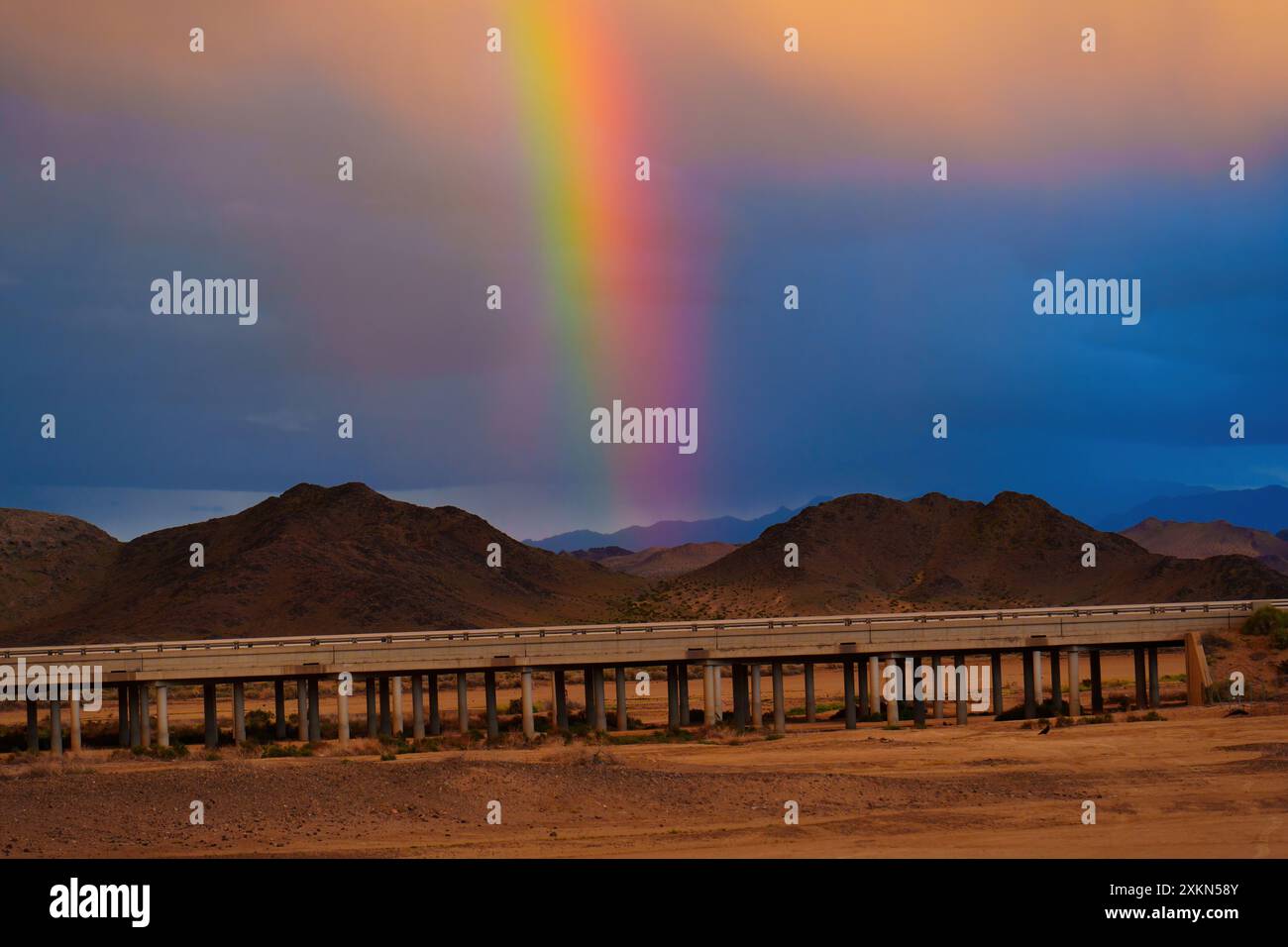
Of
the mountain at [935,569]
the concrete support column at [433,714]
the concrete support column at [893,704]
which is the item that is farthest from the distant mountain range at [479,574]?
the concrete support column at [893,704]

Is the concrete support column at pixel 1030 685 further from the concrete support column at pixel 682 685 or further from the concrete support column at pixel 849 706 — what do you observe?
the concrete support column at pixel 682 685

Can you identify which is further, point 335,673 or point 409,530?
point 409,530

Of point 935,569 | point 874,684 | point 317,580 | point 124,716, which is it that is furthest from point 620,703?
point 935,569

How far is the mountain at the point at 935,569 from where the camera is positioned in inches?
6078

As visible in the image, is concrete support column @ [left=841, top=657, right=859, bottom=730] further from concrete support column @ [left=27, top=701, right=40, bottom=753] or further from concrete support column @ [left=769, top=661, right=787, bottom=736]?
concrete support column @ [left=27, top=701, right=40, bottom=753]

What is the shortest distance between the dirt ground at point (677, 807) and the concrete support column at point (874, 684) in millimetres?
15866

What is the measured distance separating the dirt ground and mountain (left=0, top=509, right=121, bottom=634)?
140 metres

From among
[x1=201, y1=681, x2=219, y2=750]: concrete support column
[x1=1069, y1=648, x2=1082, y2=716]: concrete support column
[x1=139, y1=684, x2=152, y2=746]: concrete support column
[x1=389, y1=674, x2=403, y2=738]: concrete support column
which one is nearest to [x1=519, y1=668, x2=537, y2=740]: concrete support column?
[x1=389, y1=674, x2=403, y2=738]: concrete support column

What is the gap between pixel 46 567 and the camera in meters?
187

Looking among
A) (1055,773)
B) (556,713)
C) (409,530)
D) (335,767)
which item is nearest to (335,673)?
(556,713)

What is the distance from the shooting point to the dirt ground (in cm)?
3070

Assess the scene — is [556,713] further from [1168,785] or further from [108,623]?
[108,623]

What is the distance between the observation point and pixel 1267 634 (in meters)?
64.5
